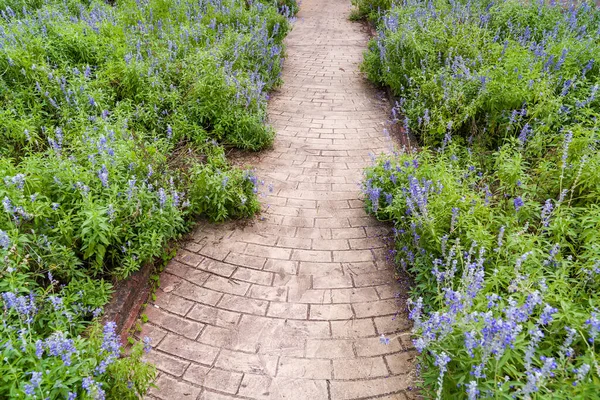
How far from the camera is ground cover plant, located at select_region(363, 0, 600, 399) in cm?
238

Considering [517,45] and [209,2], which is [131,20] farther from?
[517,45]

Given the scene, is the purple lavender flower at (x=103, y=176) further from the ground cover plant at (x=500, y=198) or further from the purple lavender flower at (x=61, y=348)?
the ground cover plant at (x=500, y=198)

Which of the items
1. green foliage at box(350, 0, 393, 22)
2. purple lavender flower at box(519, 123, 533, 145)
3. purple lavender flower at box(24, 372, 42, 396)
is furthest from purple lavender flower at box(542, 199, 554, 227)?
green foliage at box(350, 0, 393, 22)

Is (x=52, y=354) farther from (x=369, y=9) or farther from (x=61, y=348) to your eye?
(x=369, y=9)

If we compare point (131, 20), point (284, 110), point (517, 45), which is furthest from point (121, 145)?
point (517, 45)

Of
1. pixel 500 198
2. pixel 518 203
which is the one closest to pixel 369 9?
pixel 500 198

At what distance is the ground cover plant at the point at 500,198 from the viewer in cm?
238

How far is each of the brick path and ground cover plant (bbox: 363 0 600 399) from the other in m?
0.39

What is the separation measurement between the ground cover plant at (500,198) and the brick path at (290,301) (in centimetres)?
39

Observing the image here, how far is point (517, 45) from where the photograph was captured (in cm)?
625

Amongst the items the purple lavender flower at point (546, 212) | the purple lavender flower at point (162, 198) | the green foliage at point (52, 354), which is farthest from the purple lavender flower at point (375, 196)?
the green foliage at point (52, 354)

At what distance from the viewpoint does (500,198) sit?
4070 millimetres

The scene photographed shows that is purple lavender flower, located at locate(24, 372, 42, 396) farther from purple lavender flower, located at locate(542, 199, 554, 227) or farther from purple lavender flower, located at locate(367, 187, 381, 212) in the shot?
purple lavender flower, located at locate(542, 199, 554, 227)

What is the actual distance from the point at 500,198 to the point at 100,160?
3828 millimetres
